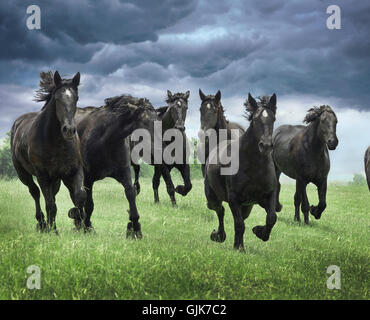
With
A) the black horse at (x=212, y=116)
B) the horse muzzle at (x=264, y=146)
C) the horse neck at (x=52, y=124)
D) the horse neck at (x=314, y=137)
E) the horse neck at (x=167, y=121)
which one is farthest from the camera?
the horse neck at (x=167, y=121)

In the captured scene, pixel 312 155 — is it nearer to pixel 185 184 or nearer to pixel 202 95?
pixel 185 184

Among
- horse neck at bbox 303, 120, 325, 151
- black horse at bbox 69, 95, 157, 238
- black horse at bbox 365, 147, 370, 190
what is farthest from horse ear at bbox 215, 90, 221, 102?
black horse at bbox 365, 147, 370, 190

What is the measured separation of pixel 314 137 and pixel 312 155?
50cm

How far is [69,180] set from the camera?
7.81m

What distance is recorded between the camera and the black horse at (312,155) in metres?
11.0

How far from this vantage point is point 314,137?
38.4 feet

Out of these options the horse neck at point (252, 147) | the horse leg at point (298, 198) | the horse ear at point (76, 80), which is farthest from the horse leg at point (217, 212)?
the horse leg at point (298, 198)

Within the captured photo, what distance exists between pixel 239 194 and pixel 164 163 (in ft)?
19.4

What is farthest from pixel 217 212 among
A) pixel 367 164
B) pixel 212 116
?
pixel 367 164

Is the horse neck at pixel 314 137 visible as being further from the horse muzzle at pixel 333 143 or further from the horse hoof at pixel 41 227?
the horse hoof at pixel 41 227

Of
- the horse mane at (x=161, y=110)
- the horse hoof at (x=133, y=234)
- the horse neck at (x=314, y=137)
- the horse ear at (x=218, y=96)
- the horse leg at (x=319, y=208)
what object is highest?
the horse mane at (x=161, y=110)

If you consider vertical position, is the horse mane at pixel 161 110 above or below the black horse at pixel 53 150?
above

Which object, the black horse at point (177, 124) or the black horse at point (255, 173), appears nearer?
the black horse at point (255, 173)
